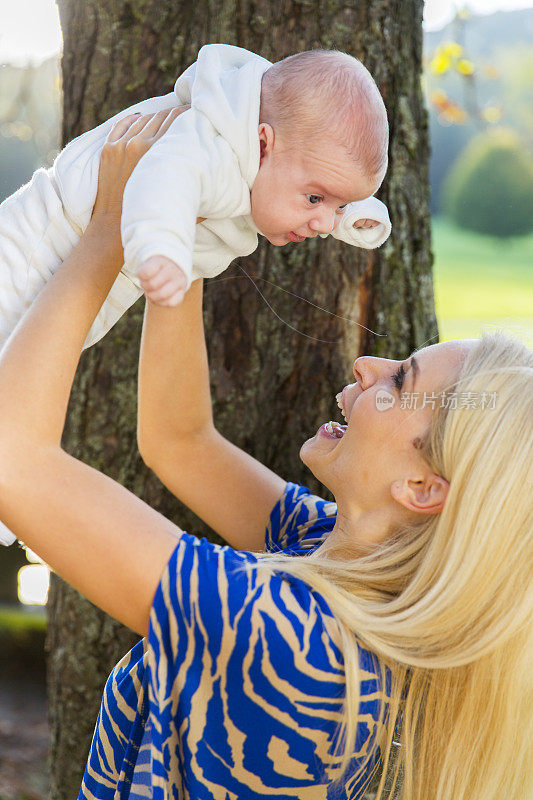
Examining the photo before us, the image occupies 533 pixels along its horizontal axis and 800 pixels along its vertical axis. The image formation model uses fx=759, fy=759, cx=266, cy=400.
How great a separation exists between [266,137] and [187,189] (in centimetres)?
28

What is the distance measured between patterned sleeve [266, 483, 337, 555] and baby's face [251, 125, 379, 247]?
0.68 m

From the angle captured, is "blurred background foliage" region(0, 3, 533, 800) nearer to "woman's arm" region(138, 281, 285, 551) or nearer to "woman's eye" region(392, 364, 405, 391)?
"woman's arm" region(138, 281, 285, 551)

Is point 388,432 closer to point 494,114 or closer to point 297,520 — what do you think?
point 297,520

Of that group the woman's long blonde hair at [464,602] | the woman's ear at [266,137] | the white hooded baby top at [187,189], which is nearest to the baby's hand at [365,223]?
the white hooded baby top at [187,189]

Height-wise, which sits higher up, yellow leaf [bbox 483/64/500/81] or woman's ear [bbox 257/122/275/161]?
yellow leaf [bbox 483/64/500/81]

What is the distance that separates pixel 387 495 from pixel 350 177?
666 mm

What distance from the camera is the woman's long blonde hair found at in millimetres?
1444

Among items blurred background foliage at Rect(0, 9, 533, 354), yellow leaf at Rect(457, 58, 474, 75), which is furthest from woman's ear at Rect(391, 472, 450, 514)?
blurred background foliage at Rect(0, 9, 533, 354)

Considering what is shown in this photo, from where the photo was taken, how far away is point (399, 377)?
5.36 feet

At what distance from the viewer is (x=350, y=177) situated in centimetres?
155

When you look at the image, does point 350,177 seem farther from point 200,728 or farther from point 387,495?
point 200,728

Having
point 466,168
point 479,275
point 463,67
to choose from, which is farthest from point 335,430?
point 466,168

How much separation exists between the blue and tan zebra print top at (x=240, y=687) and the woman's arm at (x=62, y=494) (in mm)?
59


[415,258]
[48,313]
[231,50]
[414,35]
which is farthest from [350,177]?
[414,35]
